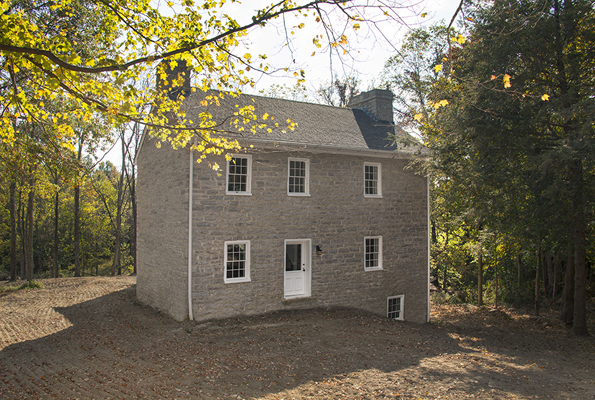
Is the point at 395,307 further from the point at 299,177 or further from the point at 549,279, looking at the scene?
the point at 549,279

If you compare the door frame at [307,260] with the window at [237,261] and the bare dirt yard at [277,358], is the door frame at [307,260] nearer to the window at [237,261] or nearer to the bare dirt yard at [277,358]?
the bare dirt yard at [277,358]

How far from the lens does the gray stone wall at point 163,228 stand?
1128 cm

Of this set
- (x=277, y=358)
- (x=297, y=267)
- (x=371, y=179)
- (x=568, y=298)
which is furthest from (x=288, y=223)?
(x=568, y=298)

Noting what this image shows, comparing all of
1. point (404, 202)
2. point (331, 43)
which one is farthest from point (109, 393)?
point (404, 202)

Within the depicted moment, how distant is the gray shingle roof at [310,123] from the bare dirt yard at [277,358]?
5725mm

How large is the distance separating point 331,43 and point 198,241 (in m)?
7.26

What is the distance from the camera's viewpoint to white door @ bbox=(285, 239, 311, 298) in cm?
1249

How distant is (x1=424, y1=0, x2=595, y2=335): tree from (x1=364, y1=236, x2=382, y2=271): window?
360cm

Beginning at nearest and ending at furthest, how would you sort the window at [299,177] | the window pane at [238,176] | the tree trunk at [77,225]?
the window pane at [238,176], the window at [299,177], the tree trunk at [77,225]

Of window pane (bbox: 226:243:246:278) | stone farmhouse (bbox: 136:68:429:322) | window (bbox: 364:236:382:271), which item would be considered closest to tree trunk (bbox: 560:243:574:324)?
stone farmhouse (bbox: 136:68:429:322)

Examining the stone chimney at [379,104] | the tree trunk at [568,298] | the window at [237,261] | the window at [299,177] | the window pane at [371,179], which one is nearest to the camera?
the window at [237,261]

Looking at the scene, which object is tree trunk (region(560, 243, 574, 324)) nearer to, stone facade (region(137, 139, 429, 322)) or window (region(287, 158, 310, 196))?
stone facade (region(137, 139, 429, 322))

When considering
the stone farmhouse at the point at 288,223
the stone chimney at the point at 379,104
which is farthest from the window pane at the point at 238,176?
the stone chimney at the point at 379,104

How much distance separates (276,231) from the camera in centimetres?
1213
